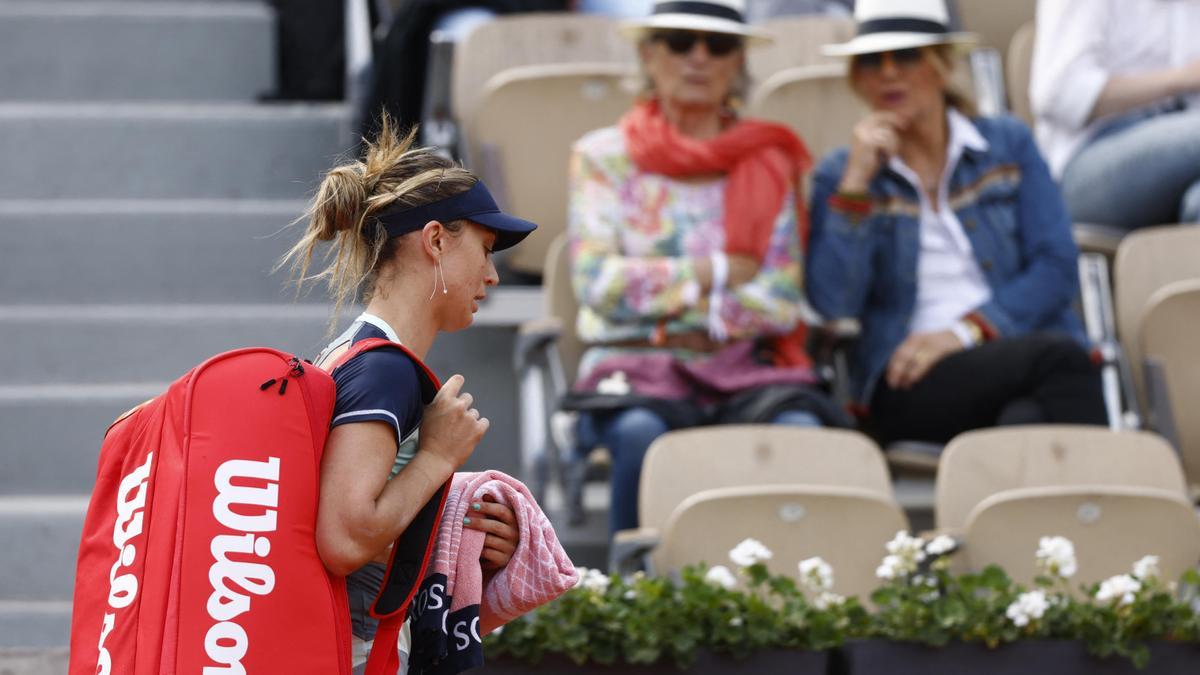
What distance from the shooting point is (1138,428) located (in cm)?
490

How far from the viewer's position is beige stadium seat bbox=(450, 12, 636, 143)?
228 inches

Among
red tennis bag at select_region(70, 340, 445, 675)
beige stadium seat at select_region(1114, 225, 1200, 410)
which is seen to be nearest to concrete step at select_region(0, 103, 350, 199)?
beige stadium seat at select_region(1114, 225, 1200, 410)

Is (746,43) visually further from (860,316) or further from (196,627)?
(196,627)

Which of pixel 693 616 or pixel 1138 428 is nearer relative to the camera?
pixel 693 616

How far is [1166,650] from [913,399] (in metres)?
1.25

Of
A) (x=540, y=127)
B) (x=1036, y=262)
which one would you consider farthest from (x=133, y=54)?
(x=1036, y=262)

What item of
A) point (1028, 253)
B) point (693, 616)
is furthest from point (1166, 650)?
point (1028, 253)

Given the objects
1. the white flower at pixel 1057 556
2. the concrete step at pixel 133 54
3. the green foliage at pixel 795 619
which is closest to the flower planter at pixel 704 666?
the green foliage at pixel 795 619

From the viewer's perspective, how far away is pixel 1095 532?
411 centimetres

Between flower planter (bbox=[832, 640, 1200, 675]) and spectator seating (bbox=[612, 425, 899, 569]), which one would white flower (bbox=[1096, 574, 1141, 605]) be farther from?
spectator seating (bbox=[612, 425, 899, 569])

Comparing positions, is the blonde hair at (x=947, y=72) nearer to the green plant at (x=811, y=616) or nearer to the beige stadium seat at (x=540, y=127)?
the beige stadium seat at (x=540, y=127)

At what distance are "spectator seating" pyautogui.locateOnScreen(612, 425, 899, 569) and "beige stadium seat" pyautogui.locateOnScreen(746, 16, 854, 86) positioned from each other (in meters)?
2.16

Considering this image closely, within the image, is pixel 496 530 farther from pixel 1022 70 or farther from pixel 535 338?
pixel 1022 70

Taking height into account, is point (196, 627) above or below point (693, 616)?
above
